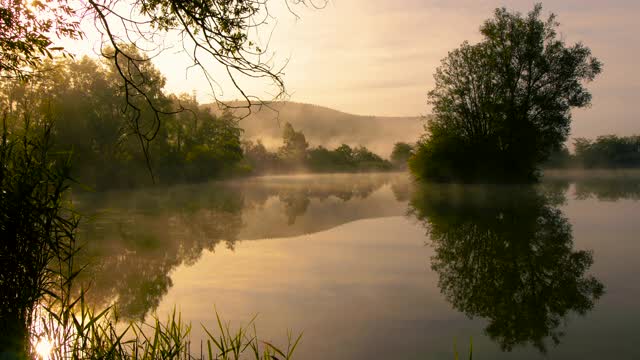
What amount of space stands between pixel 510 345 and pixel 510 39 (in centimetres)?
3675

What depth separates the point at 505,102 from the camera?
1575 inches

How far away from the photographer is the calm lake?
6.79 metres

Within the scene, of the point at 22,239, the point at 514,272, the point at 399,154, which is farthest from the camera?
the point at 399,154

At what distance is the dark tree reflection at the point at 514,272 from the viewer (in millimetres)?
7441

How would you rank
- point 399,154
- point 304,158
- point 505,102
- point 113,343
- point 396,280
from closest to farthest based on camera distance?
point 113,343
point 396,280
point 505,102
point 304,158
point 399,154

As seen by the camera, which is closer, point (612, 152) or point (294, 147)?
point (612, 152)

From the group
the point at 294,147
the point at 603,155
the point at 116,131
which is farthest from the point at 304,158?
the point at 116,131

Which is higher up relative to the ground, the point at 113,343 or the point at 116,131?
the point at 116,131

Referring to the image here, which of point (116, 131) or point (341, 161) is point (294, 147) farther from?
point (116, 131)

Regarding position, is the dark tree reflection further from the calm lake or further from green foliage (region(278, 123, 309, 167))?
green foliage (region(278, 123, 309, 167))

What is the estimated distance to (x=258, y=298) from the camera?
886 cm

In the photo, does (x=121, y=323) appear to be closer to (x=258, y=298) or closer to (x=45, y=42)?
(x=258, y=298)

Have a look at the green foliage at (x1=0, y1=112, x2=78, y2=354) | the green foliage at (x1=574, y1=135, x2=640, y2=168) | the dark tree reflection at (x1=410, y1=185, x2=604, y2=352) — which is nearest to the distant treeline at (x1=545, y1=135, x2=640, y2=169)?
the green foliage at (x1=574, y1=135, x2=640, y2=168)

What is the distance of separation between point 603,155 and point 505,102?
72547 mm
